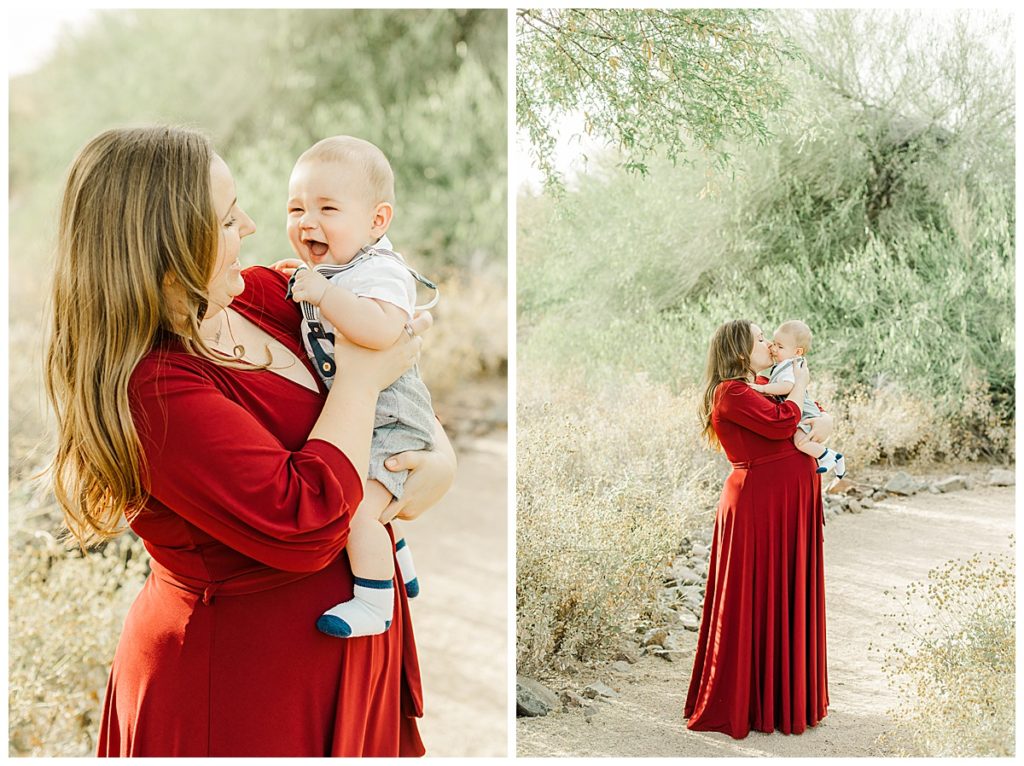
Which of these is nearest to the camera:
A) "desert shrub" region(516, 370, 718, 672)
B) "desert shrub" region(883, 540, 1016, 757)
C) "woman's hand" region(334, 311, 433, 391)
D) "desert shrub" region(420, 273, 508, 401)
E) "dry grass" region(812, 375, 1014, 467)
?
"woman's hand" region(334, 311, 433, 391)

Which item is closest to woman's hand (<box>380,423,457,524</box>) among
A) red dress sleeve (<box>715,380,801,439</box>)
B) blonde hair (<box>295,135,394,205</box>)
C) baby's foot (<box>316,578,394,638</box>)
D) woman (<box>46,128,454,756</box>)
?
woman (<box>46,128,454,756</box>)

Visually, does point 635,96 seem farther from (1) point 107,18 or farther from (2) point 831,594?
(1) point 107,18

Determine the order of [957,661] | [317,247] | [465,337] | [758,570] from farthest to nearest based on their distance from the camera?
1. [465,337]
2. [758,570]
3. [957,661]
4. [317,247]

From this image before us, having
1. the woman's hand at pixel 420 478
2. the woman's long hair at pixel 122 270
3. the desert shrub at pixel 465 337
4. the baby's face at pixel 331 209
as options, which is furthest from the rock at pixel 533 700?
the desert shrub at pixel 465 337

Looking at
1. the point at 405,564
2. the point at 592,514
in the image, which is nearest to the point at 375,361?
the point at 405,564

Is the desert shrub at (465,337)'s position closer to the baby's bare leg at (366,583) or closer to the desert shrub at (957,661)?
the desert shrub at (957,661)

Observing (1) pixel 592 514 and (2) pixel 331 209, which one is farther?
(1) pixel 592 514

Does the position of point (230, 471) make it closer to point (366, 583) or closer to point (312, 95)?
point (366, 583)

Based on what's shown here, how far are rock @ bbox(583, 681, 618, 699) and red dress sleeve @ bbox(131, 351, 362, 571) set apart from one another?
159cm

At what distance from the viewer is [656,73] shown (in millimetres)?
2762

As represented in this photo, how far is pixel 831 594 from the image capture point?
9.04ft

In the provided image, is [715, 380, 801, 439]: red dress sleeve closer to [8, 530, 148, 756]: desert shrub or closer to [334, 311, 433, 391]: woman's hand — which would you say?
[334, 311, 433, 391]: woman's hand

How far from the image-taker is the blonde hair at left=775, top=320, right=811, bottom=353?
8.92 feet

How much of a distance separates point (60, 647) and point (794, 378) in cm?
273
